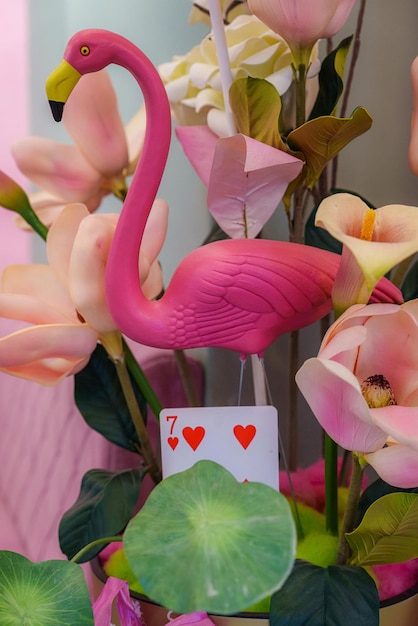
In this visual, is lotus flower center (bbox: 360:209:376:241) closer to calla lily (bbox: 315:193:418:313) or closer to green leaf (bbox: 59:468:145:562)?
calla lily (bbox: 315:193:418:313)

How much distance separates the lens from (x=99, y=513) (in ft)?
2.02

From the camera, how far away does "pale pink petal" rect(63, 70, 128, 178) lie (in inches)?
25.6

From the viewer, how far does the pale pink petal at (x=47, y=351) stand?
54cm

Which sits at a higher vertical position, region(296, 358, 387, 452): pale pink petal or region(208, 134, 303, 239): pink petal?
region(208, 134, 303, 239): pink petal

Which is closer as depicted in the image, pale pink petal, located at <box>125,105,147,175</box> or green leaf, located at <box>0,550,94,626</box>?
green leaf, located at <box>0,550,94,626</box>

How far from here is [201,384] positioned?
36.1 inches

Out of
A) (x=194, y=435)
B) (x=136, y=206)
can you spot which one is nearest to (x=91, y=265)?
(x=136, y=206)

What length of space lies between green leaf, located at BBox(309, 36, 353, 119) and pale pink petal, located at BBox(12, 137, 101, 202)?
243 mm

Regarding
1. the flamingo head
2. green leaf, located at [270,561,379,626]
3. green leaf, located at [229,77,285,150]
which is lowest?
green leaf, located at [270,561,379,626]

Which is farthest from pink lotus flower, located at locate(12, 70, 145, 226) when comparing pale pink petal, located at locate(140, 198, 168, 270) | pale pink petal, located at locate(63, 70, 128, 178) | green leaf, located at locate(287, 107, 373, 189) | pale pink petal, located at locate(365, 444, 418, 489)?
pale pink petal, located at locate(365, 444, 418, 489)

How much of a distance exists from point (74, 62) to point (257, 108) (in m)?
0.15

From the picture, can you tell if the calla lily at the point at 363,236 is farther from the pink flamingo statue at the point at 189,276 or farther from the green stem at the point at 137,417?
the green stem at the point at 137,417

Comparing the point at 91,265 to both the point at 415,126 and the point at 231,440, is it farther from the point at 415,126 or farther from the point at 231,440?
the point at 415,126

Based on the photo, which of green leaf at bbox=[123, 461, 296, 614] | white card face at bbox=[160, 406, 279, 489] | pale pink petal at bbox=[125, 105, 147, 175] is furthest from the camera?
pale pink petal at bbox=[125, 105, 147, 175]
